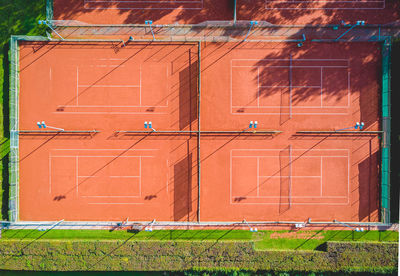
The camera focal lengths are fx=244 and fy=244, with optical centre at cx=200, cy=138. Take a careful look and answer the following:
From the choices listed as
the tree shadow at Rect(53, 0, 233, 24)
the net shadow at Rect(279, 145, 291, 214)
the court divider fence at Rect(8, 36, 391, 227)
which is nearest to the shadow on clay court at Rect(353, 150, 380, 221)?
the court divider fence at Rect(8, 36, 391, 227)

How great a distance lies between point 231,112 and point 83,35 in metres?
13.1

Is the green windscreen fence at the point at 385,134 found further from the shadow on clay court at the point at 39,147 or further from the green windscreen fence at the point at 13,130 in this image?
the green windscreen fence at the point at 13,130

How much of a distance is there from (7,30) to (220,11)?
1683 cm

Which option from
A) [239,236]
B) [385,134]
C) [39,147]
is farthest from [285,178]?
[39,147]

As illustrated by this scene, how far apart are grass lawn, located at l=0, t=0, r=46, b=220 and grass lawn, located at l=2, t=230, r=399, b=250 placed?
396cm

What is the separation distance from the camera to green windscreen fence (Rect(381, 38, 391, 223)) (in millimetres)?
18953

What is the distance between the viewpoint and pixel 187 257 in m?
18.9

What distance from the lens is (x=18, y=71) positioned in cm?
1917

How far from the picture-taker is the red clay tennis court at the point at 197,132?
19.2m

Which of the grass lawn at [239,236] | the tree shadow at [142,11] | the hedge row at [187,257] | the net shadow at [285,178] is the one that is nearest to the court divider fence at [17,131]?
the grass lawn at [239,236]

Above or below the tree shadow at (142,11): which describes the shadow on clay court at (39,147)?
below

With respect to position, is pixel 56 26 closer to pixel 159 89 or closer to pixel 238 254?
pixel 159 89

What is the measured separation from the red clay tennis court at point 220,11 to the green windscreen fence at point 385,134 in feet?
9.26

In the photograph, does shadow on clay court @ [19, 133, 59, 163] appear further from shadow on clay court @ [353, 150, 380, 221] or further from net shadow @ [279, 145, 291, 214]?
shadow on clay court @ [353, 150, 380, 221]
